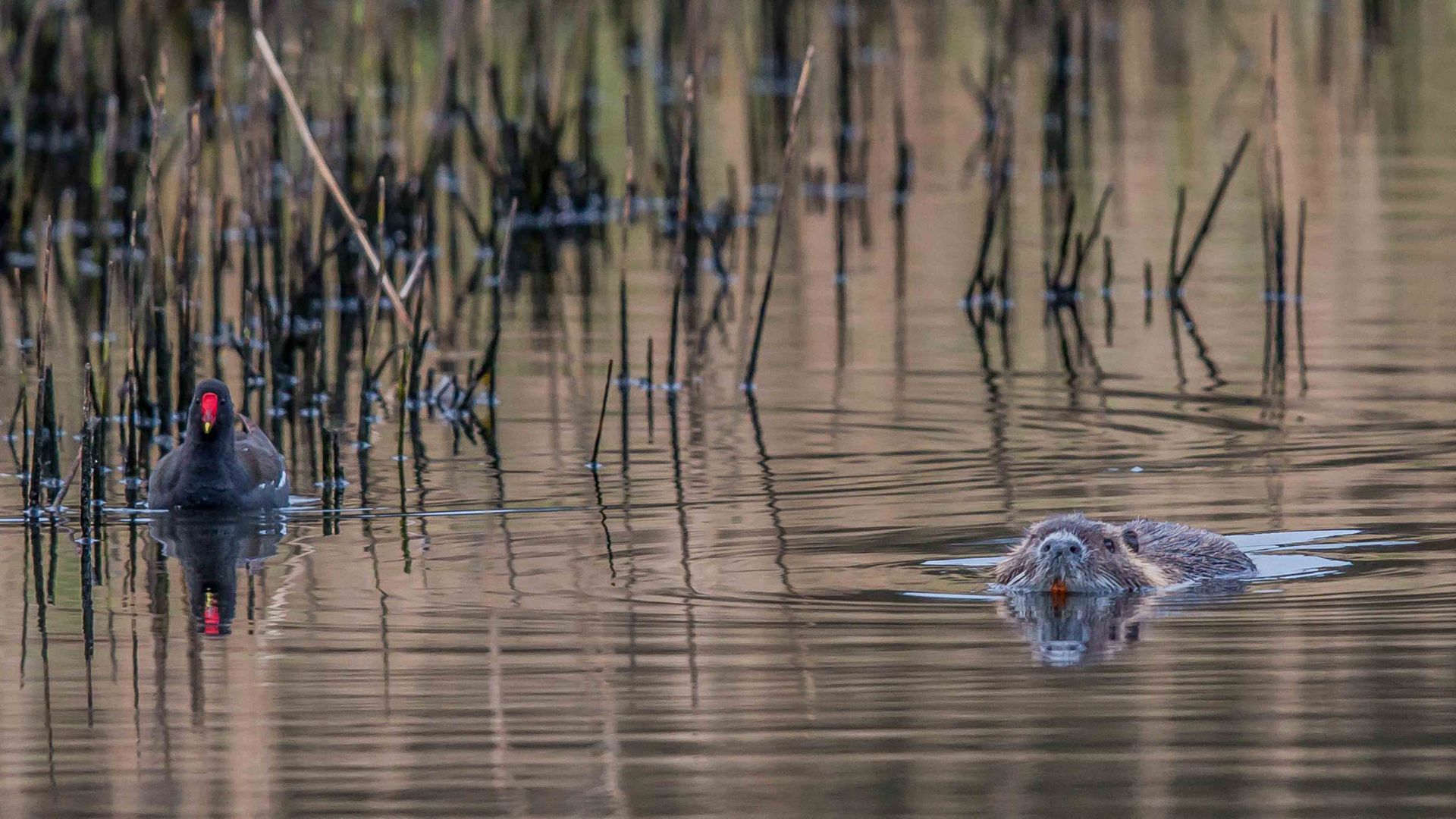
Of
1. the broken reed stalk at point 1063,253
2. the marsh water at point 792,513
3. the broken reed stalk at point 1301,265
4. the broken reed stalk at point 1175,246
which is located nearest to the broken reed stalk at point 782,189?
the marsh water at point 792,513

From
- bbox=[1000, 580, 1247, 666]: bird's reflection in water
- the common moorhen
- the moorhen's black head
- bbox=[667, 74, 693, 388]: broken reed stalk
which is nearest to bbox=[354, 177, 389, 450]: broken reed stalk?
the moorhen's black head

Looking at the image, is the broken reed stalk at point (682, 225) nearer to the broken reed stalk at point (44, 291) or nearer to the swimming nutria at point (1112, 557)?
the broken reed stalk at point (44, 291)

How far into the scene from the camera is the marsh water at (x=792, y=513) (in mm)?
5484

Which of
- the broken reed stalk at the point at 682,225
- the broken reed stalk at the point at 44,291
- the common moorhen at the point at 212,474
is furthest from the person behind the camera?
the broken reed stalk at the point at 682,225

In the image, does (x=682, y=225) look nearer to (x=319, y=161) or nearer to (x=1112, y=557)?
(x=319, y=161)

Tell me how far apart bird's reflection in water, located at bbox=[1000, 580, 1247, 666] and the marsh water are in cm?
3

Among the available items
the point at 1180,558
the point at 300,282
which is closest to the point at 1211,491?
the point at 1180,558

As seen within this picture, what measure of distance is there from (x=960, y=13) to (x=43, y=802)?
19.1 metres

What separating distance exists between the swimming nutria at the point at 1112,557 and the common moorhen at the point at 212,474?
8.58ft

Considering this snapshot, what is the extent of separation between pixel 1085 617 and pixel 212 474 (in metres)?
3.04

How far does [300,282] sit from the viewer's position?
462 inches

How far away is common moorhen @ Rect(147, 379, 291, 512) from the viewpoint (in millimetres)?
8570

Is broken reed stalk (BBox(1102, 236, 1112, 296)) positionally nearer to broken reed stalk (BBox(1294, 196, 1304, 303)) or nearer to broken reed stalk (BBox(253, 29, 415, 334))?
broken reed stalk (BBox(1294, 196, 1304, 303))

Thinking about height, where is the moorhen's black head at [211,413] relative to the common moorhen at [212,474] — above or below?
above
